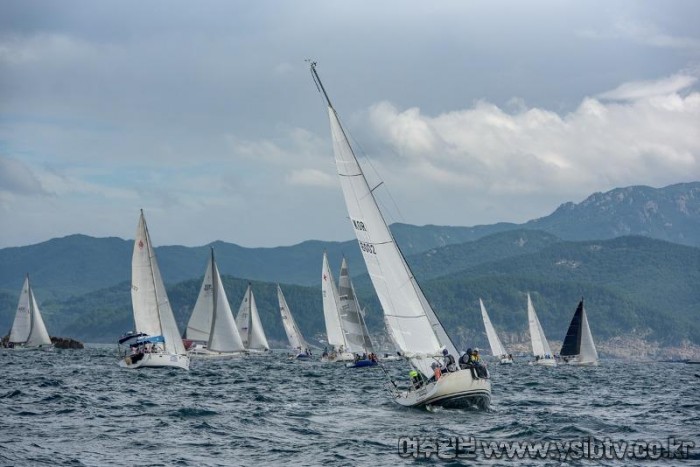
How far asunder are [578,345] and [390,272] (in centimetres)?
7958

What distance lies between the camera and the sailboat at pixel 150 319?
6975 cm

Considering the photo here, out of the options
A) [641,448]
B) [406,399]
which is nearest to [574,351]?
[406,399]

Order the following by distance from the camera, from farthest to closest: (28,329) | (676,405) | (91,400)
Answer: (28,329) < (676,405) < (91,400)

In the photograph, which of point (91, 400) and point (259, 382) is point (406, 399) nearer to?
point (91, 400)

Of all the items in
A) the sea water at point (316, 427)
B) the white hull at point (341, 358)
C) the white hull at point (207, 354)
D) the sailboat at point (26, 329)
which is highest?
the sailboat at point (26, 329)

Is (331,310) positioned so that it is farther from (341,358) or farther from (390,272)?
(390,272)

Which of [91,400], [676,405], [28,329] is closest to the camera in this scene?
[91,400]

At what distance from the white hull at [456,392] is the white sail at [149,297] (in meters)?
33.2

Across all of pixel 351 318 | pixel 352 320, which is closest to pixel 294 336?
pixel 351 318

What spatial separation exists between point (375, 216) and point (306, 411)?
8792mm

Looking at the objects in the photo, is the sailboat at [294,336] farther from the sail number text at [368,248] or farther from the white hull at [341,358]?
the sail number text at [368,248]

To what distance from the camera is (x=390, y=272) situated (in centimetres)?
4134

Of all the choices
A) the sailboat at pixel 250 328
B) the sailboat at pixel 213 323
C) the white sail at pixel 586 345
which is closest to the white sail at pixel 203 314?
the sailboat at pixel 213 323

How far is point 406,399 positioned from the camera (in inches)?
1658
